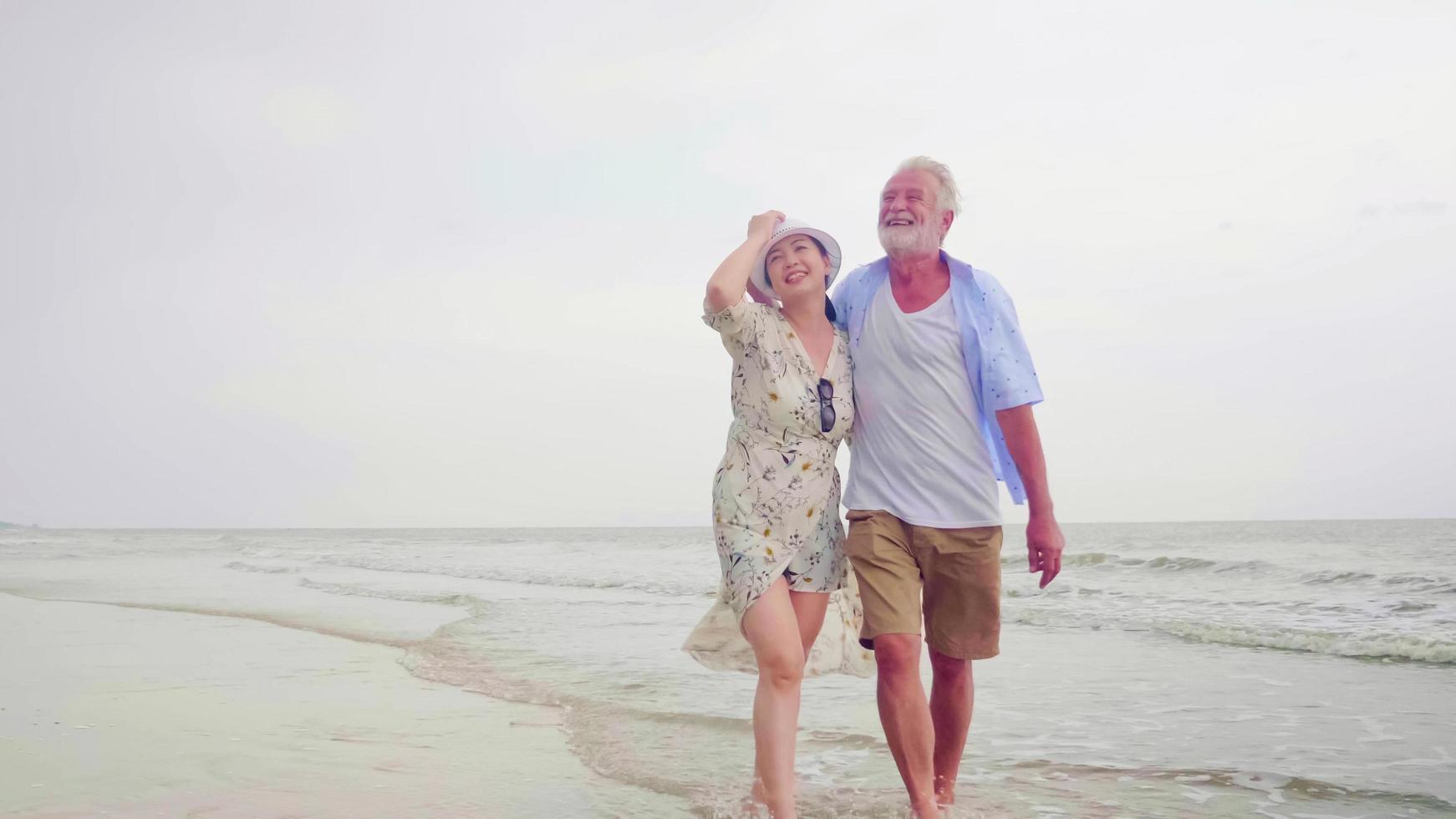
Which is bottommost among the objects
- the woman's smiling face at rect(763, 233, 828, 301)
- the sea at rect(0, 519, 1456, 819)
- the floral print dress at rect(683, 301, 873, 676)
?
the sea at rect(0, 519, 1456, 819)

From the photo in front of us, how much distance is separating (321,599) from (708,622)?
410 inches

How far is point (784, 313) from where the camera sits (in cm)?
340

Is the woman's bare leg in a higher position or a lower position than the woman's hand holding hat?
lower

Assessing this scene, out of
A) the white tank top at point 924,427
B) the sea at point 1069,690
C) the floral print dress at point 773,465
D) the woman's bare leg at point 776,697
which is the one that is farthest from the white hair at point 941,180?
the sea at point 1069,690

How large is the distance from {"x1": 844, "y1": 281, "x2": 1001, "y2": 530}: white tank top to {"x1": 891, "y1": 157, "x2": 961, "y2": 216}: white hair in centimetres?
31

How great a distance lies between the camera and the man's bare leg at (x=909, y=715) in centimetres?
319

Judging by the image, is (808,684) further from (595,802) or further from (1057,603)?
(1057,603)

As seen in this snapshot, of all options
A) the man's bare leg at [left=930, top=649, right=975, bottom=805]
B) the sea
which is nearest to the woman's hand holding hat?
the man's bare leg at [left=930, top=649, right=975, bottom=805]

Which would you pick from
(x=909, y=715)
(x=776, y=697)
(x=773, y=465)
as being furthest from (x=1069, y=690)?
(x=773, y=465)

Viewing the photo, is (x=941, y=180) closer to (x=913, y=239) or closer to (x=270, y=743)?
(x=913, y=239)

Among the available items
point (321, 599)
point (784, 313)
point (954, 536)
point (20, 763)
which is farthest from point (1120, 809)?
point (321, 599)

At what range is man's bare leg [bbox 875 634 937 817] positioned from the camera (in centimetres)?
319

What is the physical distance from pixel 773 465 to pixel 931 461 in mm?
530

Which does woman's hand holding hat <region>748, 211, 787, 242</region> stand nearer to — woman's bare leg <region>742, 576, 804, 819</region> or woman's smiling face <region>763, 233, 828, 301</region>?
woman's smiling face <region>763, 233, 828, 301</region>
